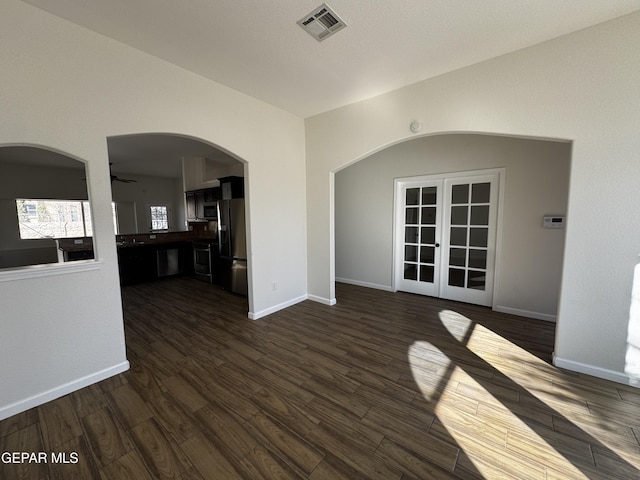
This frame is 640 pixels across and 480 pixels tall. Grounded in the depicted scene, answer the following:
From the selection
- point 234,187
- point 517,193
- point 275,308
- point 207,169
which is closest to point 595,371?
point 517,193

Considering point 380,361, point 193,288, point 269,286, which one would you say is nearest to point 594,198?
point 380,361

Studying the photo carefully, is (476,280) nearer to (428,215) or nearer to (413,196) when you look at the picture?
(428,215)

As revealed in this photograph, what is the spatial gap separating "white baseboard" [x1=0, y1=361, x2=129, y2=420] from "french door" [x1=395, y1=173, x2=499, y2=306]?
4.30 m

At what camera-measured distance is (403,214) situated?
4.78 m

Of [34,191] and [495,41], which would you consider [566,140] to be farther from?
[34,191]

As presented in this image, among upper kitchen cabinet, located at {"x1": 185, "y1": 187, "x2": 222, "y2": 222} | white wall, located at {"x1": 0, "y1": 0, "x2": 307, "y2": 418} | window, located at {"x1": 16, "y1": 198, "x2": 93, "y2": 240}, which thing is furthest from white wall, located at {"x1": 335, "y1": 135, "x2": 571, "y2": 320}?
window, located at {"x1": 16, "y1": 198, "x2": 93, "y2": 240}

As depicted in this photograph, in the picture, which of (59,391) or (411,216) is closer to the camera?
(59,391)

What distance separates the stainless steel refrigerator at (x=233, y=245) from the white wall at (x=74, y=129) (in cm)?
171

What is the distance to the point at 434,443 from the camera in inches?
65.2

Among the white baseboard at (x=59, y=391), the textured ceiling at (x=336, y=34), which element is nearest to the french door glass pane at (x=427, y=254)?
the textured ceiling at (x=336, y=34)

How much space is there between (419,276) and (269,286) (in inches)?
109

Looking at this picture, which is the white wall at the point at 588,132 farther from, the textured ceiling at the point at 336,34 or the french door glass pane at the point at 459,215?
the french door glass pane at the point at 459,215

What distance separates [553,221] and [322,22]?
3674 mm

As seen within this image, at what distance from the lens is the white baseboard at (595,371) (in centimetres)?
221
